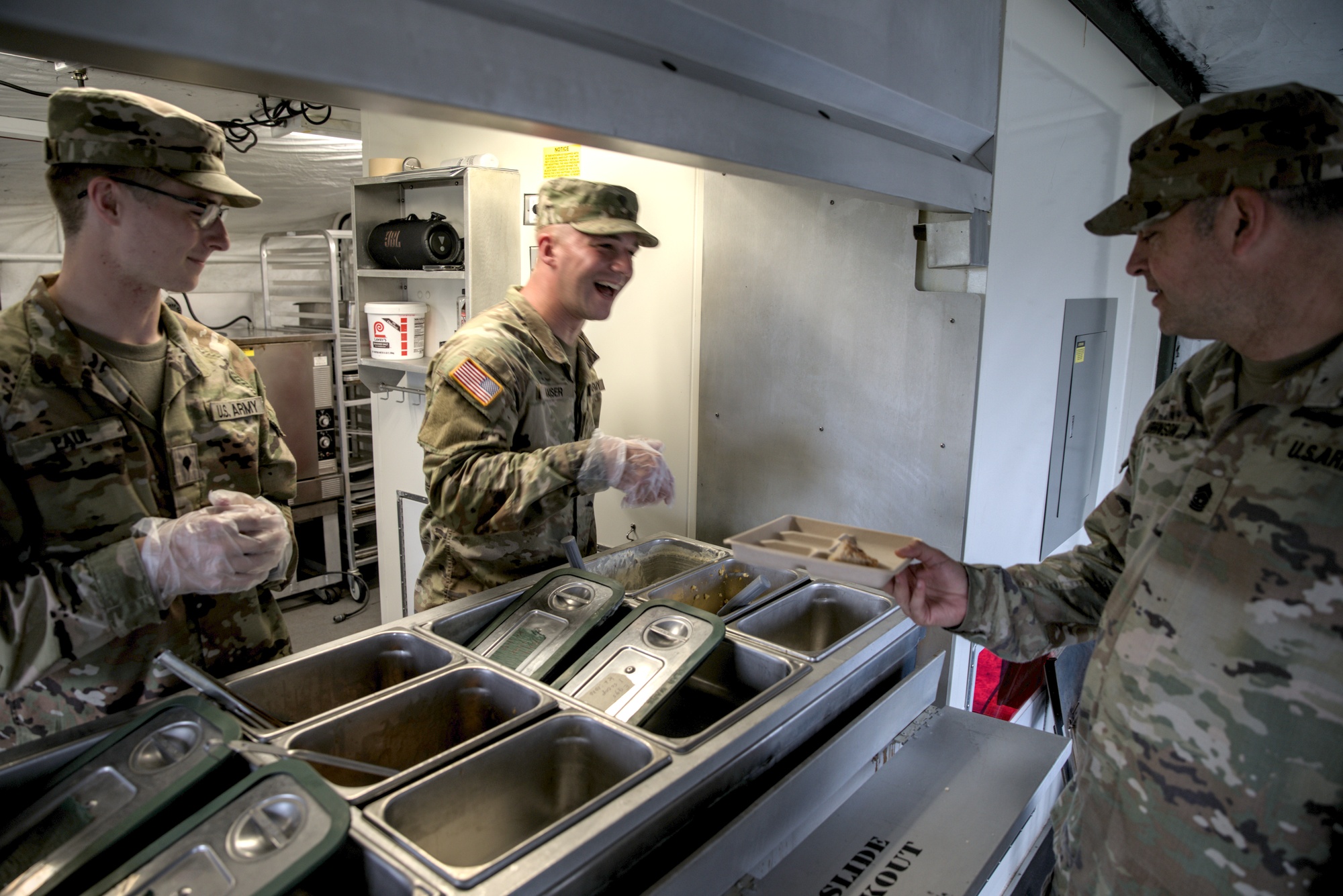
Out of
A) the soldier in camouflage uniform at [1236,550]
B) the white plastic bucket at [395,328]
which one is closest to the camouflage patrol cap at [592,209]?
the soldier in camouflage uniform at [1236,550]

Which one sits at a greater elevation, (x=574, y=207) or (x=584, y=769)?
(x=574, y=207)

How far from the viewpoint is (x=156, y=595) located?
4.28ft

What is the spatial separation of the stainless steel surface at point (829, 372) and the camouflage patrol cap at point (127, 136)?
4.40 ft

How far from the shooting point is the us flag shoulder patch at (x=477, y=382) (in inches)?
69.0

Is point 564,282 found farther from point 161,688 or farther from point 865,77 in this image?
point 161,688

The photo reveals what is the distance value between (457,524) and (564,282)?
658 millimetres

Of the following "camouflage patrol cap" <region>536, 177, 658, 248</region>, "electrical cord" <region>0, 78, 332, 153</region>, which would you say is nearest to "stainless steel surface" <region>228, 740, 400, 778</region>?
"camouflage patrol cap" <region>536, 177, 658, 248</region>

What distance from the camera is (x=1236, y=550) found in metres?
1.05

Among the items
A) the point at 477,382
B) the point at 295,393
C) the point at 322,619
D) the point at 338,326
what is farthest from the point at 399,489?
the point at 477,382

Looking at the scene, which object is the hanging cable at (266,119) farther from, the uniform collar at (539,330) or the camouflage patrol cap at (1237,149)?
the camouflage patrol cap at (1237,149)

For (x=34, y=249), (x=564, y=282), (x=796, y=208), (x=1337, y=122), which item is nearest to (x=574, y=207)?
(x=564, y=282)

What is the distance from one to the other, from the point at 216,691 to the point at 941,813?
1.26m

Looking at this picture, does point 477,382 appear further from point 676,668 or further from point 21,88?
point 21,88

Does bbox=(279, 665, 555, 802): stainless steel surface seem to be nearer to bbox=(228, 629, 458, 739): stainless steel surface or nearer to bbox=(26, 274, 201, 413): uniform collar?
bbox=(228, 629, 458, 739): stainless steel surface
